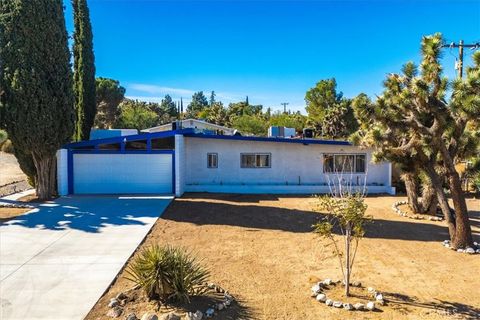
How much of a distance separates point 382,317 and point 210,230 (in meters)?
6.60

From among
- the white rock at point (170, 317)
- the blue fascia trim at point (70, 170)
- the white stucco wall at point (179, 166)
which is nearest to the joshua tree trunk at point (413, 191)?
the white stucco wall at point (179, 166)

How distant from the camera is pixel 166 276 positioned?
600 cm

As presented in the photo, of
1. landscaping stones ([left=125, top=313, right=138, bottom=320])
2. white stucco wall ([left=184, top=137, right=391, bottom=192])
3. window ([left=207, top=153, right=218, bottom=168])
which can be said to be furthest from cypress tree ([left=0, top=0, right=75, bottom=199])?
landscaping stones ([left=125, top=313, right=138, bottom=320])

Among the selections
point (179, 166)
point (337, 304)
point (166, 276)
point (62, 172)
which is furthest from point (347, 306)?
point (62, 172)

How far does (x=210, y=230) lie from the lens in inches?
455

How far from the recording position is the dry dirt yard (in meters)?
6.06

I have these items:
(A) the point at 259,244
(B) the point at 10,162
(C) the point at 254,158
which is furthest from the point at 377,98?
(B) the point at 10,162

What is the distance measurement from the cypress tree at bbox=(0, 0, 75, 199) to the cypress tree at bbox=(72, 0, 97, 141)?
4984 millimetres

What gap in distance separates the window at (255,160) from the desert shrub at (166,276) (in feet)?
45.9

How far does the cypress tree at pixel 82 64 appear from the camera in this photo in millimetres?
22094

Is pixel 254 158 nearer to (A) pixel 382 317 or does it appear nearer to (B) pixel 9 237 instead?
(B) pixel 9 237

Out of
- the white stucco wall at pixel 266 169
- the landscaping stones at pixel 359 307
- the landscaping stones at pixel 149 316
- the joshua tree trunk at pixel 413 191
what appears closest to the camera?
the landscaping stones at pixel 149 316

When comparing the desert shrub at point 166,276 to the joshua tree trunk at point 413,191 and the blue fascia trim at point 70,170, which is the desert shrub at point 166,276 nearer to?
the joshua tree trunk at point 413,191

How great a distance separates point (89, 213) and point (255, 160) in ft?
30.8
